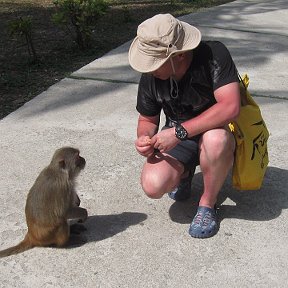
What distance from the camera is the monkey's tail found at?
2822mm

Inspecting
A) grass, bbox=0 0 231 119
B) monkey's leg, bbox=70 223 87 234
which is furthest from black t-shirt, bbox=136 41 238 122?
grass, bbox=0 0 231 119

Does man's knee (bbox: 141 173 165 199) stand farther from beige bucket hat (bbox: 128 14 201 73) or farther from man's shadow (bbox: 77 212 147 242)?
beige bucket hat (bbox: 128 14 201 73)

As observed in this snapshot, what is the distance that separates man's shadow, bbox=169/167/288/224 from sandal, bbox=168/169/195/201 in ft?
0.11

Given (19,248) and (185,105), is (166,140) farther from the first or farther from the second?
(19,248)

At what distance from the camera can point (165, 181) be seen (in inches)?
117

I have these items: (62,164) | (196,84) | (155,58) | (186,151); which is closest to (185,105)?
(196,84)

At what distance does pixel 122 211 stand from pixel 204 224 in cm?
53

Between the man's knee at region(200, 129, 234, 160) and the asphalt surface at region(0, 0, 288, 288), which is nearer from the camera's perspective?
the asphalt surface at region(0, 0, 288, 288)

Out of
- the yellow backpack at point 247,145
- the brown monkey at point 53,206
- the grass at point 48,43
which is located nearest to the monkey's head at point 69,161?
the brown monkey at point 53,206

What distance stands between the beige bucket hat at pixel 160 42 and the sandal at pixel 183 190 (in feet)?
2.80

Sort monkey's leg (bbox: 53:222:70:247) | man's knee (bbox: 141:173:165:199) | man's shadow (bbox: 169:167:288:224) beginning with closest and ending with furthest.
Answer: monkey's leg (bbox: 53:222:70:247)
man's knee (bbox: 141:173:165:199)
man's shadow (bbox: 169:167:288:224)

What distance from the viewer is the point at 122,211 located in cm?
326

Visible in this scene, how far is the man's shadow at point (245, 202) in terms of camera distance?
3.19 meters

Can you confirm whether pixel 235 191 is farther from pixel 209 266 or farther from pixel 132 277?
pixel 132 277
